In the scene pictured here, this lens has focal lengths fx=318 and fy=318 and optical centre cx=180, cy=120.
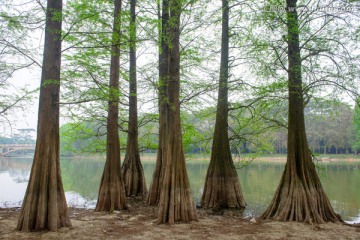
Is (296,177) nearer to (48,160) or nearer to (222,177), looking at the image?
(222,177)

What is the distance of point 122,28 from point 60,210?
4693 mm

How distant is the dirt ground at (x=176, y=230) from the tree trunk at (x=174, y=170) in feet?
1.08

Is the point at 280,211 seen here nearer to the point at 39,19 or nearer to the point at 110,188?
the point at 110,188

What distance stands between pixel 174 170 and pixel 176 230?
1.50 meters

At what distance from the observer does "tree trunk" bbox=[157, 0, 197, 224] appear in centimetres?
784

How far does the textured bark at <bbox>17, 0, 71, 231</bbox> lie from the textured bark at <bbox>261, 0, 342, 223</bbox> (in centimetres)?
540

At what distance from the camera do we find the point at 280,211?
8.45 m

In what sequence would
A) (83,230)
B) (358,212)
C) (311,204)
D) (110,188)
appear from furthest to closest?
(358,212), (110,188), (311,204), (83,230)

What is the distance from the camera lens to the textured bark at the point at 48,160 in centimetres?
674

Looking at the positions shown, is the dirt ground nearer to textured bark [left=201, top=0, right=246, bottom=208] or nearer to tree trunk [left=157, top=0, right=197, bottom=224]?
tree trunk [left=157, top=0, right=197, bottom=224]

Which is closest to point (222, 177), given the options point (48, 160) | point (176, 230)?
point (176, 230)

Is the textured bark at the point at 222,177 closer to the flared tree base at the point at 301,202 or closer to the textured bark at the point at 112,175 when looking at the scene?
the flared tree base at the point at 301,202

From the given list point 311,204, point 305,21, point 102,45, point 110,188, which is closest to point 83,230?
point 110,188

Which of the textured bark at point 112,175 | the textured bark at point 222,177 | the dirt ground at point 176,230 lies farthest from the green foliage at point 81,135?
the dirt ground at point 176,230
